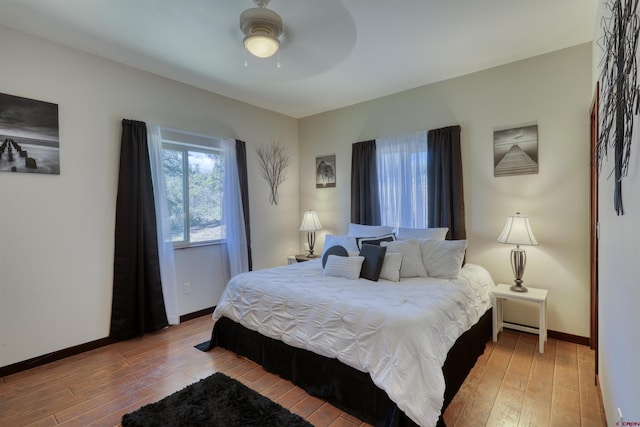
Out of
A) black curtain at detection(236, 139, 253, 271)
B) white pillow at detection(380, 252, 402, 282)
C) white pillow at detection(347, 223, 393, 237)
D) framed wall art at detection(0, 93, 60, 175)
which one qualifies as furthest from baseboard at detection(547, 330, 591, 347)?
framed wall art at detection(0, 93, 60, 175)

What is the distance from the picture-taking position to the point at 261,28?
7.00 feet

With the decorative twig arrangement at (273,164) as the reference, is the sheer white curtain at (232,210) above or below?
below

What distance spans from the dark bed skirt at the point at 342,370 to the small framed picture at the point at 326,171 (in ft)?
8.20

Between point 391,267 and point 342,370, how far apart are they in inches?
40.6

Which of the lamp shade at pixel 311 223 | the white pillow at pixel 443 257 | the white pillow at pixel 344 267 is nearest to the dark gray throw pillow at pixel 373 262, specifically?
the white pillow at pixel 344 267

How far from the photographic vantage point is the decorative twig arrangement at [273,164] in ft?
14.3

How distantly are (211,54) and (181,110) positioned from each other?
934 mm

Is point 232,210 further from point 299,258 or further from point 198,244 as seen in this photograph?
point 299,258

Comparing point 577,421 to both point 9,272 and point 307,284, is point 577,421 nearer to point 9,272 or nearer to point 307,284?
point 307,284

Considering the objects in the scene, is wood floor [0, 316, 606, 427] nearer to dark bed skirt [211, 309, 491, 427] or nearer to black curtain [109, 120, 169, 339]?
dark bed skirt [211, 309, 491, 427]

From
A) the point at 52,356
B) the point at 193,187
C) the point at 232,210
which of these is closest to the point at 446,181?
the point at 232,210

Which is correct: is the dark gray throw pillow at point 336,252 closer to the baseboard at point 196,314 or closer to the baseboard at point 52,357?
the baseboard at point 196,314

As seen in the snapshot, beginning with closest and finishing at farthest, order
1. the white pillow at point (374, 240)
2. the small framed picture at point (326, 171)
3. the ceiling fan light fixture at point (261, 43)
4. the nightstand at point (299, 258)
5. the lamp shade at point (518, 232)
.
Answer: the ceiling fan light fixture at point (261, 43) < the lamp shade at point (518, 232) < the white pillow at point (374, 240) < the nightstand at point (299, 258) < the small framed picture at point (326, 171)

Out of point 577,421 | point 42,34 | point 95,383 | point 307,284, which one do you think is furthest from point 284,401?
point 42,34
